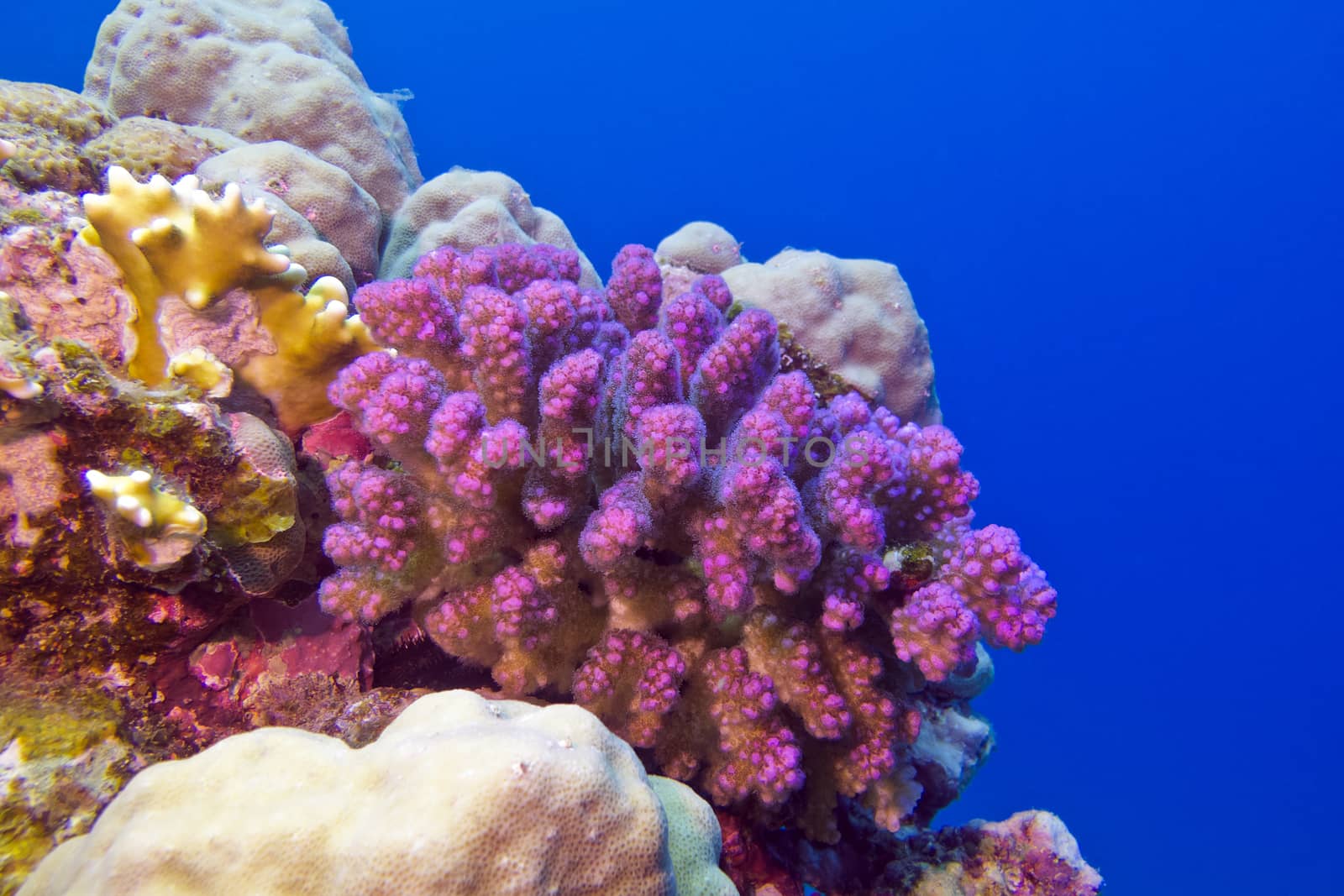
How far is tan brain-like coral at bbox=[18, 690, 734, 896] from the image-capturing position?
63.4 inches

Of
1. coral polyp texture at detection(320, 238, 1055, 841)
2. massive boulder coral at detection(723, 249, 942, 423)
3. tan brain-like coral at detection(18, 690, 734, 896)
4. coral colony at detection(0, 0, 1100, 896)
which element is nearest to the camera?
tan brain-like coral at detection(18, 690, 734, 896)

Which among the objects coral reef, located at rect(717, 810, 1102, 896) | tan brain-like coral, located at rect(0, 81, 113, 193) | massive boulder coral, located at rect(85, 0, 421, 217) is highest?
massive boulder coral, located at rect(85, 0, 421, 217)

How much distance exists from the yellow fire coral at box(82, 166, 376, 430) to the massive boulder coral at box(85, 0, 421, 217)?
2.55 metres

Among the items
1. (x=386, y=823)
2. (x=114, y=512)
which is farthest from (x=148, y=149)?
(x=386, y=823)

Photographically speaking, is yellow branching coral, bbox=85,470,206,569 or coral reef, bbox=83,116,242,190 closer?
yellow branching coral, bbox=85,470,206,569

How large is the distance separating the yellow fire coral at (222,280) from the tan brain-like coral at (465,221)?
5.88 ft

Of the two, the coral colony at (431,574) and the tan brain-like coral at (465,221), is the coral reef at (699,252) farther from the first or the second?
the coral colony at (431,574)

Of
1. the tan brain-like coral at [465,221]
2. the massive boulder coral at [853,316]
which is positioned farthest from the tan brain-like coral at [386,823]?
the massive boulder coral at [853,316]

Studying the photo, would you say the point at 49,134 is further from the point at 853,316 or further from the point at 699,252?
the point at 853,316

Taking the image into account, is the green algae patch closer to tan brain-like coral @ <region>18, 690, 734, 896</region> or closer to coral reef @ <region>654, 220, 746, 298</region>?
tan brain-like coral @ <region>18, 690, 734, 896</region>

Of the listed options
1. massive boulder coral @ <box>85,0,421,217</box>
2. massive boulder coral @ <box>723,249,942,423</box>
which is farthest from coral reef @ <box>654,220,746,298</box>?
massive boulder coral @ <box>85,0,421,217</box>

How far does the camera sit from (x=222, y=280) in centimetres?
259

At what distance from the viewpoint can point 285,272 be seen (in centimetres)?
268

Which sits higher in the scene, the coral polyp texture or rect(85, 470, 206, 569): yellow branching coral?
the coral polyp texture
